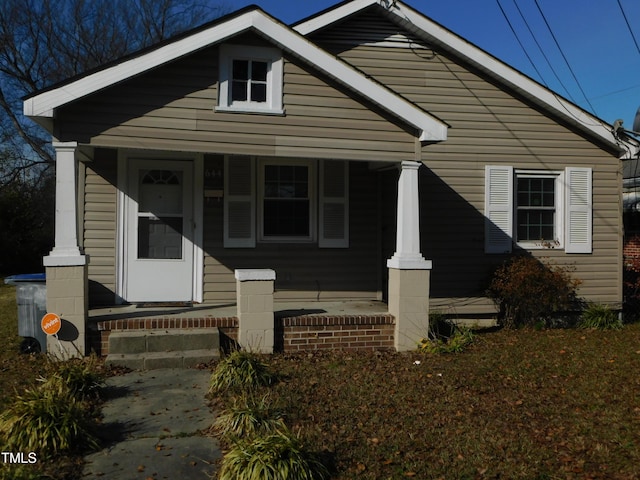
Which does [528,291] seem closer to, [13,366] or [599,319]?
[599,319]

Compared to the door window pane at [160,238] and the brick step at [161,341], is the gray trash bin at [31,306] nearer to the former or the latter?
the brick step at [161,341]

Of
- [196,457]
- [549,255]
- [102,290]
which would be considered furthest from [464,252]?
[196,457]

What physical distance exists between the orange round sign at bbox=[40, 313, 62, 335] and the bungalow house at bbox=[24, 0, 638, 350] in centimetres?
13

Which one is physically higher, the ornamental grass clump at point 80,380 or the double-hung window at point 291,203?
the double-hung window at point 291,203

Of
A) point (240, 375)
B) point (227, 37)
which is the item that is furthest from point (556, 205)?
point (240, 375)

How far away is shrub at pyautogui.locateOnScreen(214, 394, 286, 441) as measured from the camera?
4559 mm

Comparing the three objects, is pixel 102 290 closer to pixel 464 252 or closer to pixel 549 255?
pixel 464 252

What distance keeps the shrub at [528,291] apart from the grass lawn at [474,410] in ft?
3.82

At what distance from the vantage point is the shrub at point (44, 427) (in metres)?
4.22

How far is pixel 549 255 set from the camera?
1008 cm

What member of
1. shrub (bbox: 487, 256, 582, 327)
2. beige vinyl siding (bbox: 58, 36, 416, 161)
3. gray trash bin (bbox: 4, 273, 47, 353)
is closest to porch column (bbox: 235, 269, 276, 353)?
beige vinyl siding (bbox: 58, 36, 416, 161)

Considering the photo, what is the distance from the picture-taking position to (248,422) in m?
4.62

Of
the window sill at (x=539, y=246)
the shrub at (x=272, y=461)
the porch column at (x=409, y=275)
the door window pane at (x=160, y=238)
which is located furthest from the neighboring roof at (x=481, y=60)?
the shrub at (x=272, y=461)

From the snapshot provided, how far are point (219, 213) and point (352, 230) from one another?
85.3 inches
